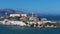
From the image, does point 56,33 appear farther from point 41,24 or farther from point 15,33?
point 41,24

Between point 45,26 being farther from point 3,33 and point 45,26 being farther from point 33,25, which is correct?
point 3,33

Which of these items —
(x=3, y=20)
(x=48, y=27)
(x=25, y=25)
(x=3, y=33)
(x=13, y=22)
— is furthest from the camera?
(x=3, y=20)

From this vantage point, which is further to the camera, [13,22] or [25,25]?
[13,22]

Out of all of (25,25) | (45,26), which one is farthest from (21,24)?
(45,26)

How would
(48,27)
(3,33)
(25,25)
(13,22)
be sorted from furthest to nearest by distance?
(13,22)
(25,25)
(48,27)
(3,33)

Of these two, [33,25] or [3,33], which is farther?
[33,25]

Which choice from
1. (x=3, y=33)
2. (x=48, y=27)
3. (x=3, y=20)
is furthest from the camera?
(x=3, y=20)

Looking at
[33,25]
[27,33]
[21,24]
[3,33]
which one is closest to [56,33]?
[27,33]

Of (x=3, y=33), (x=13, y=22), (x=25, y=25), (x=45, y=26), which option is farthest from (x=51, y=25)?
(x=3, y=33)

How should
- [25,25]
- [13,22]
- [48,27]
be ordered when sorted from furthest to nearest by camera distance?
1. [13,22]
2. [25,25]
3. [48,27]
